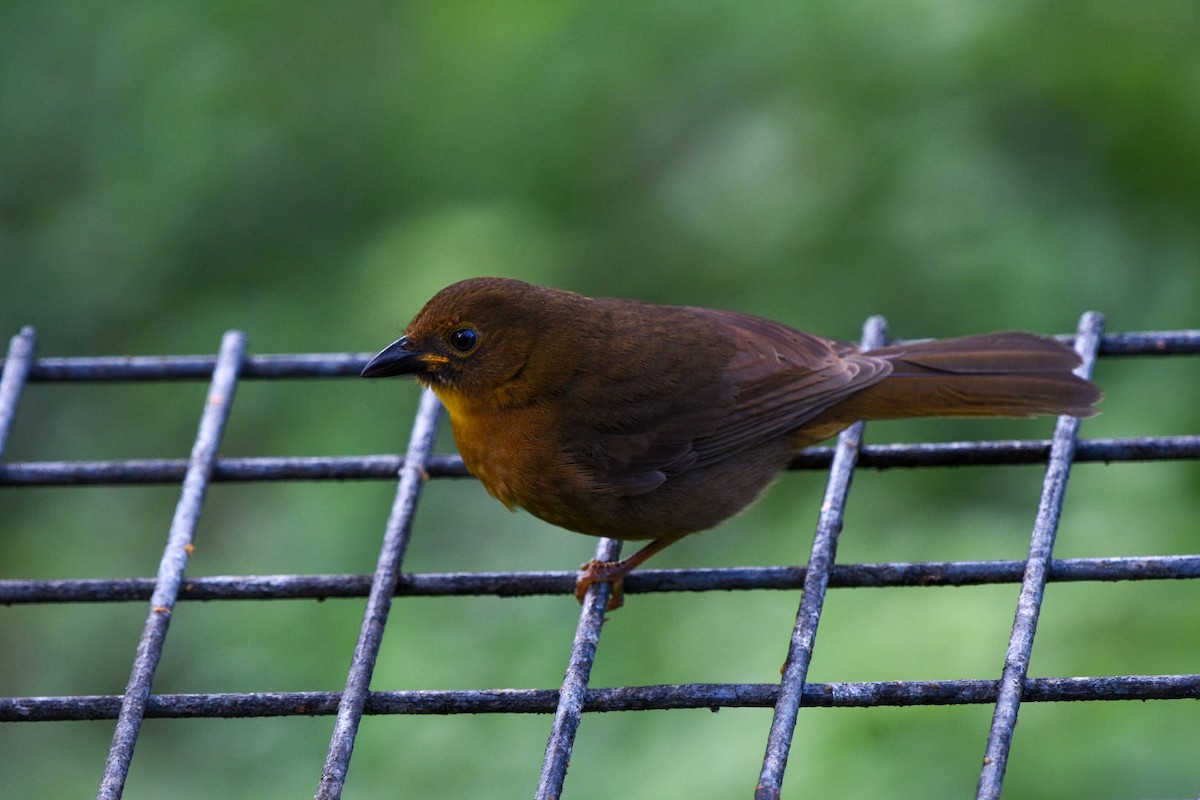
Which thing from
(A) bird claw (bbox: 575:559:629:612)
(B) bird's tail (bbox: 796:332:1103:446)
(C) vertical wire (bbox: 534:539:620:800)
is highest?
(B) bird's tail (bbox: 796:332:1103:446)

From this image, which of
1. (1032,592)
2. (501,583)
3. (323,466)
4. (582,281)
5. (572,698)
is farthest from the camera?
(582,281)

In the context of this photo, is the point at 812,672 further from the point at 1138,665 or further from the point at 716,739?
the point at 1138,665

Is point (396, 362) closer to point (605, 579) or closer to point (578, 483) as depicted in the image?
point (578, 483)

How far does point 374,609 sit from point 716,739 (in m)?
0.97

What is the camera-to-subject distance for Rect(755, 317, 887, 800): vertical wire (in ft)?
8.73

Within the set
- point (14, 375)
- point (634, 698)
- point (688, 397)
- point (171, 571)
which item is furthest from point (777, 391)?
point (14, 375)

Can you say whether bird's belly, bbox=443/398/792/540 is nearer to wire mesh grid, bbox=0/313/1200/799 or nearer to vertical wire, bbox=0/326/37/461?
wire mesh grid, bbox=0/313/1200/799

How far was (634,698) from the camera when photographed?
288 centimetres

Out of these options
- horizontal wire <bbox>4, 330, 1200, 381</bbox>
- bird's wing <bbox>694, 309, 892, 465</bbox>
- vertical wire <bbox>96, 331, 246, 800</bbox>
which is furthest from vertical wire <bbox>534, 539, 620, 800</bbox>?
horizontal wire <bbox>4, 330, 1200, 381</bbox>

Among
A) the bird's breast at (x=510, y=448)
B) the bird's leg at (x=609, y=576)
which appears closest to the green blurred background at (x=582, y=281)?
the bird's leg at (x=609, y=576)

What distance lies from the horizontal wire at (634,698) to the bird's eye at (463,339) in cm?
95

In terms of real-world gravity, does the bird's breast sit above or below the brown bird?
below

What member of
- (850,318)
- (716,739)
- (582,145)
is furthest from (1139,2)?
(716,739)

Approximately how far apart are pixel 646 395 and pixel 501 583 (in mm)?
658
